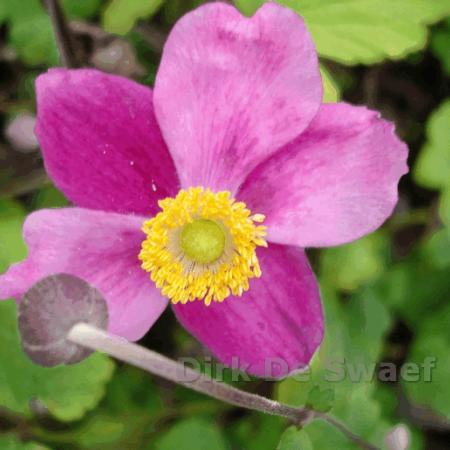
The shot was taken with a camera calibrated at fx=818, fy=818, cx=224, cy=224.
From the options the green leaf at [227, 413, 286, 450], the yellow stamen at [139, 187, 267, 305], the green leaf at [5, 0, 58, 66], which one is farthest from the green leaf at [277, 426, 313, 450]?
the green leaf at [5, 0, 58, 66]

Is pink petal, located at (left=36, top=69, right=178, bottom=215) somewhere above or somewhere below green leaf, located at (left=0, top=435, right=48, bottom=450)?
above

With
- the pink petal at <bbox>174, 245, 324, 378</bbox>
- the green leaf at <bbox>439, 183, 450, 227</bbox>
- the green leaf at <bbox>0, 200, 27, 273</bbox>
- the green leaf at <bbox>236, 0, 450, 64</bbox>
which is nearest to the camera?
the pink petal at <bbox>174, 245, 324, 378</bbox>

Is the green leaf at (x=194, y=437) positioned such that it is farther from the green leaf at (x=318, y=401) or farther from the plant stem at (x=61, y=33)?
the plant stem at (x=61, y=33)

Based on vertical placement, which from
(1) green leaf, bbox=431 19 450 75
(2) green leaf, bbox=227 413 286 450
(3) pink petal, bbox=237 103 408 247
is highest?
(3) pink petal, bbox=237 103 408 247

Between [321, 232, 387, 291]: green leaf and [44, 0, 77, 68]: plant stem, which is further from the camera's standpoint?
[321, 232, 387, 291]: green leaf

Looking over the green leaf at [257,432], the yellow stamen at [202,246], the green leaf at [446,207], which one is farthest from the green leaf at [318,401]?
the green leaf at [446,207]

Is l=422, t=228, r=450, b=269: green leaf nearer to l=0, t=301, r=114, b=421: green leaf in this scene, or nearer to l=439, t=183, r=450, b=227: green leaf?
l=439, t=183, r=450, b=227: green leaf

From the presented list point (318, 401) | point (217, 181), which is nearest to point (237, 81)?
point (217, 181)

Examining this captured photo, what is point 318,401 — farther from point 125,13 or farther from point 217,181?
point 125,13
